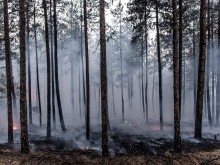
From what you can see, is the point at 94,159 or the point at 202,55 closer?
the point at 94,159

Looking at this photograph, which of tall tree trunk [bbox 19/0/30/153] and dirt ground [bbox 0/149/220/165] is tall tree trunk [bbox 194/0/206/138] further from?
tall tree trunk [bbox 19/0/30/153]

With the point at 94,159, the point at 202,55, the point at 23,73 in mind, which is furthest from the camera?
the point at 202,55

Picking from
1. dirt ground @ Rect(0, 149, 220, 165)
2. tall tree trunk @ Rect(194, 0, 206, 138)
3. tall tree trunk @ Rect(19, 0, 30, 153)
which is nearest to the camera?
dirt ground @ Rect(0, 149, 220, 165)

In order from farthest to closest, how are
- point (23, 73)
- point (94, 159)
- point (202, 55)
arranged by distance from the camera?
point (202, 55) < point (23, 73) < point (94, 159)

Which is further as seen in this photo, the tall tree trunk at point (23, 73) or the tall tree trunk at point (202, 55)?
the tall tree trunk at point (202, 55)

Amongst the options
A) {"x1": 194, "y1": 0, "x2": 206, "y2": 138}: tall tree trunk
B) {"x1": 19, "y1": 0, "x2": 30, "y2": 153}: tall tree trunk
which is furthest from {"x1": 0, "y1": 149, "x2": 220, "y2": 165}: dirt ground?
{"x1": 194, "y1": 0, "x2": 206, "y2": 138}: tall tree trunk

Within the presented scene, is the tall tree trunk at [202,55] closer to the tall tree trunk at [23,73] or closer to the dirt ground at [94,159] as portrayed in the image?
the dirt ground at [94,159]

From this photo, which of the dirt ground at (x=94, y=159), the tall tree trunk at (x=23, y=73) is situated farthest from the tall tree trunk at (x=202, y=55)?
the tall tree trunk at (x=23, y=73)

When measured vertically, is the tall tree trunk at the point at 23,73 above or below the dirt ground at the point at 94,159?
above

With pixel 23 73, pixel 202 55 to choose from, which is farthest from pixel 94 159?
pixel 202 55

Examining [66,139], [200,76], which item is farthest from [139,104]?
[200,76]

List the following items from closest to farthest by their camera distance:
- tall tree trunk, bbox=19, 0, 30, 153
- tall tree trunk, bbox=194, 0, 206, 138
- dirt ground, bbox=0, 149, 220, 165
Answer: dirt ground, bbox=0, 149, 220, 165, tall tree trunk, bbox=19, 0, 30, 153, tall tree trunk, bbox=194, 0, 206, 138

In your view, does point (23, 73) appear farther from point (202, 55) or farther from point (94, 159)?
point (202, 55)

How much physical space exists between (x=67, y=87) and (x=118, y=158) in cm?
7439
